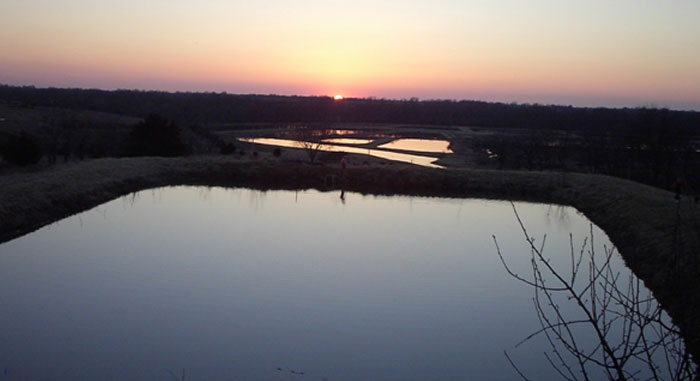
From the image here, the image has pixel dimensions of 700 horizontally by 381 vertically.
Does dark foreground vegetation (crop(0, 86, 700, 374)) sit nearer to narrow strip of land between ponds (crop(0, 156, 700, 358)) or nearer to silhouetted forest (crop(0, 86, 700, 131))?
narrow strip of land between ponds (crop(0, 156, 700, 358))

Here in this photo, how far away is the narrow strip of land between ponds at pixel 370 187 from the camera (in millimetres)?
12336

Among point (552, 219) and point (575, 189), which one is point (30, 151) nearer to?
point (552, 219)

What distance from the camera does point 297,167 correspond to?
23.2 metres

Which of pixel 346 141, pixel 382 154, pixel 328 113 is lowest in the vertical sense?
pixel 382 154

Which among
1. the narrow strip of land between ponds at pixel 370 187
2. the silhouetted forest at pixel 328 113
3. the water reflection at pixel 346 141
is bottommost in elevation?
the narrow strip of land between ponds at pixel 370 187

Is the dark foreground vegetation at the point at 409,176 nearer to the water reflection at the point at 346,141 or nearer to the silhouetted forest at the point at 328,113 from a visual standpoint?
the water reflection at the point at 346,141

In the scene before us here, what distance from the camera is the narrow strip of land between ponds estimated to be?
12.3 metres

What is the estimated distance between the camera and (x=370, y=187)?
21500mm

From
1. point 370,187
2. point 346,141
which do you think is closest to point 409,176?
point 370,187

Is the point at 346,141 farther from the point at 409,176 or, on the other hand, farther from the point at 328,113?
the point at 328,113

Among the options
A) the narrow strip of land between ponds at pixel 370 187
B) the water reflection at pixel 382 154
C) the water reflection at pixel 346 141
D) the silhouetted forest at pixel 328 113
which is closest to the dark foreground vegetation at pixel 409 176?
the narrow strip of land between ponds at pixel 370 187

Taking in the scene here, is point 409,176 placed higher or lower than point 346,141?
lower

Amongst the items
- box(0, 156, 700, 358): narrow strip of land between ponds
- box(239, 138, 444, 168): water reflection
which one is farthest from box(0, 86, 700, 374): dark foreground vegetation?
box(239, 138, 444, 168): water reflection

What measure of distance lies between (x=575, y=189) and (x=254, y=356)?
15.8m
